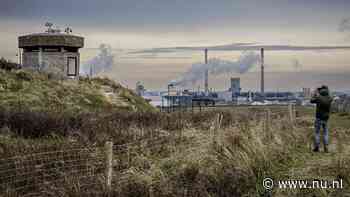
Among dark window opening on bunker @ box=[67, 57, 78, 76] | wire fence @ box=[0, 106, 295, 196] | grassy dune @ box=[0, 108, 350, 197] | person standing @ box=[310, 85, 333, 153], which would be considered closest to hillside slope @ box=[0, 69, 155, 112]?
dark window opening on bunker @ box=[67, 57, 78, 76]

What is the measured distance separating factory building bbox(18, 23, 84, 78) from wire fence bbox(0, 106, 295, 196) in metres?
18.5

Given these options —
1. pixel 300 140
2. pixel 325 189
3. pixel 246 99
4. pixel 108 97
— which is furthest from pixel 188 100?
pixel 325 189

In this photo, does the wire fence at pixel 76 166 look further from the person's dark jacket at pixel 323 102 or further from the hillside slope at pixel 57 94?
the hillside slope at pixel 57 94

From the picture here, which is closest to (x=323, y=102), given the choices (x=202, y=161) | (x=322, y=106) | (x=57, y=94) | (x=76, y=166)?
(x=322, y=106)

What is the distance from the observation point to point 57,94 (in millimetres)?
25406

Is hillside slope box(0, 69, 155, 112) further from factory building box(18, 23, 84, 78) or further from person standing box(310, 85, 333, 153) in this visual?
person standing box(310, 85, 333, 153)

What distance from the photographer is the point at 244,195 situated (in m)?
8.69

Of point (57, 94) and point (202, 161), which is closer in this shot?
point (202, 161)

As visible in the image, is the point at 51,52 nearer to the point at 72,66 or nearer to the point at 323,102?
the point at 72,66

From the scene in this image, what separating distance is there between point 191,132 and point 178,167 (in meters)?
4.65

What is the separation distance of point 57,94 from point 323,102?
14623 mm

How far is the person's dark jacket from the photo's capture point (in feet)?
49.5

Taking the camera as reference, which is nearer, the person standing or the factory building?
the person standing

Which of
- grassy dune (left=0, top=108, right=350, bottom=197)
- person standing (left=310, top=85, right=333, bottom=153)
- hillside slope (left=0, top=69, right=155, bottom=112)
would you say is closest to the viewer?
grassy dune (left=0, top=108, right=350, bottom=197)
